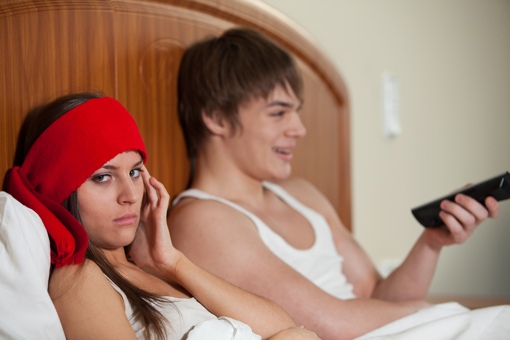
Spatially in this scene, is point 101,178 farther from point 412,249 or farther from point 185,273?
point 412,249

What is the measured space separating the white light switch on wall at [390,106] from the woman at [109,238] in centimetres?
140

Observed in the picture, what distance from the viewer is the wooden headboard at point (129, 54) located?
1.08 meters

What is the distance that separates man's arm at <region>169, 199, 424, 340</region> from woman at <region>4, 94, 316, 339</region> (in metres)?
0.16

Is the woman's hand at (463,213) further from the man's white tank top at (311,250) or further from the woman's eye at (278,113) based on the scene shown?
the woman's eye at (278,113)

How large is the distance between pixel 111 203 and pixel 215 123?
498 millimetres

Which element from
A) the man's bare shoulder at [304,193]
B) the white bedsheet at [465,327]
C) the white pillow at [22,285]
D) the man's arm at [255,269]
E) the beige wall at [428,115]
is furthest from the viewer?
the beige wall at [428,115]

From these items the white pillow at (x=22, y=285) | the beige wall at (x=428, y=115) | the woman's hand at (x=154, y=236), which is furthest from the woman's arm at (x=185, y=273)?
the beige wall at (x=428, y=115)

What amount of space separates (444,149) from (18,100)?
6.29 ft

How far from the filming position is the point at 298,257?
1.43m

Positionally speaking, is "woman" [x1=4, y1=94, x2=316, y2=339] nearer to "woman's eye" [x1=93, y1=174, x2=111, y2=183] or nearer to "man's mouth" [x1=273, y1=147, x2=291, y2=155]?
"woman's eye" [x1=93, y1=174, x2=111, y2=183]

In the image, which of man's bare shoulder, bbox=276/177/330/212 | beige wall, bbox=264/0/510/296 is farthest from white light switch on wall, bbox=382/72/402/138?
man's bare shoulder, bbox=276/177/330/212

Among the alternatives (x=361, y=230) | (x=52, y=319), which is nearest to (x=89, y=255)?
(x=52, y=319)

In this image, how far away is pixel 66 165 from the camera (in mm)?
951

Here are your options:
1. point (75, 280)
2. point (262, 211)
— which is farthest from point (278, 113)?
point (75, 280)
